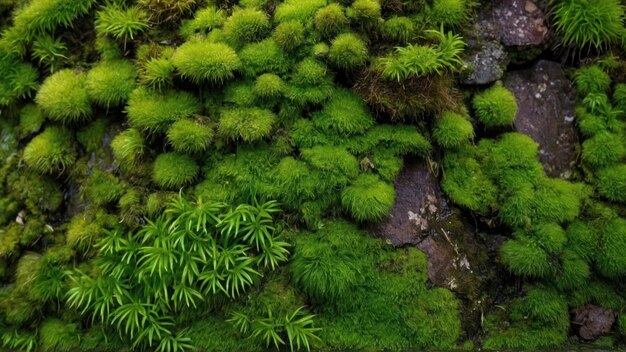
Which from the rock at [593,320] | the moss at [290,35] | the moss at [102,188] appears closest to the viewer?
the rock at [593,320]

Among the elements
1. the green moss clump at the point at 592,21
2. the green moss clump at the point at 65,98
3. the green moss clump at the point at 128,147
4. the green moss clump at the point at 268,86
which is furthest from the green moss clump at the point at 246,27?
the green moss clump at the point at 592,21

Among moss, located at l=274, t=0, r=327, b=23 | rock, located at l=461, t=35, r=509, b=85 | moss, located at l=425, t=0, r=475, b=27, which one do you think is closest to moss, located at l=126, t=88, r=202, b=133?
moss, located at l=274, t=0, r=327, b=23

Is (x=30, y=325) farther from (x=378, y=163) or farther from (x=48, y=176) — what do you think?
(x=378, y=163)

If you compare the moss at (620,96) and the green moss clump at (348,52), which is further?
the moss at (620,96)

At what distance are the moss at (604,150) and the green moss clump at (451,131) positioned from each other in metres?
1.21

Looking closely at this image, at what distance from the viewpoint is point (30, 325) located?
14.3ft

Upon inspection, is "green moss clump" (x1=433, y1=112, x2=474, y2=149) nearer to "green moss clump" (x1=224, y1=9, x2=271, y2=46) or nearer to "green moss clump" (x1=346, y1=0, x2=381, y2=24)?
"green moss clump" (x1=346, y1=0, x2=381, y2=24)

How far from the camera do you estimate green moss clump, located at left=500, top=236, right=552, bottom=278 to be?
4.27 metres

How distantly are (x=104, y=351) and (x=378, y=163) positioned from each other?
2999 mm

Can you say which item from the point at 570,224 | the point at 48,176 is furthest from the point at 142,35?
the point at 570,224

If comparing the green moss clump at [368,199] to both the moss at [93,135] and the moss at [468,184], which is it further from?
the moss at [93,135]

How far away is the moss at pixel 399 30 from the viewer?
15.4 ft

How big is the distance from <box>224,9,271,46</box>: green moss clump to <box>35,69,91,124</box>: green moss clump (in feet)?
5.33

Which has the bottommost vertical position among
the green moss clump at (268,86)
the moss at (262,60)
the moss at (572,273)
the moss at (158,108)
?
the moss at (572,273)
